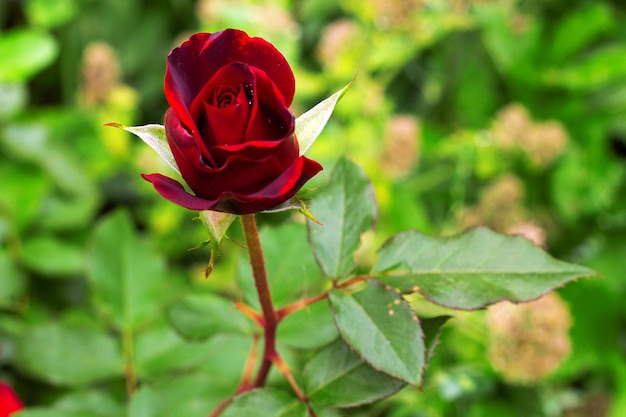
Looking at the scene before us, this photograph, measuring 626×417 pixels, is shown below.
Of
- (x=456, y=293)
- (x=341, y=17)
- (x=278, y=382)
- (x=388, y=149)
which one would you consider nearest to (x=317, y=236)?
(x=456, y=293)

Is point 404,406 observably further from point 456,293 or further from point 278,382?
point 456,293

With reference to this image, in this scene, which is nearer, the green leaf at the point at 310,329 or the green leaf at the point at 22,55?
the green leaf at the point at 310,329

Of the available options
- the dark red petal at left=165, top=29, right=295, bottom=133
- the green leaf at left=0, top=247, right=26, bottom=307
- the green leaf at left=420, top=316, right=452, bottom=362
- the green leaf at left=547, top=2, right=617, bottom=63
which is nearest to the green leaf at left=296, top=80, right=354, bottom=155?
the dark red petal at left=165, top=29, right=295, bottom=133

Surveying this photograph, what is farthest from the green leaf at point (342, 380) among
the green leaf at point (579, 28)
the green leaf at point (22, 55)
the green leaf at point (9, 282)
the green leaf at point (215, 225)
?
the green leaf at point (579, 28)

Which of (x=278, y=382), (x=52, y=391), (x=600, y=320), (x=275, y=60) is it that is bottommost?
(x=600, y=320)

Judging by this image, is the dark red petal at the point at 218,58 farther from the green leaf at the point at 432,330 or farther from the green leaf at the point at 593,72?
the green leaf at the point at 593,72

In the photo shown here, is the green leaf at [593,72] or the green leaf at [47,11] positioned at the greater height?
the green leaf at [47,11]
